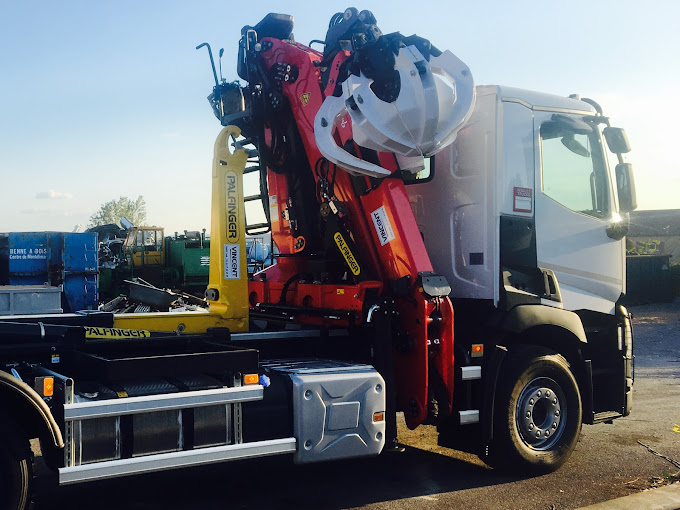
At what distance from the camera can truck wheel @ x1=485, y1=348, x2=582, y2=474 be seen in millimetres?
6023

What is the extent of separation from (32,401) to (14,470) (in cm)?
43

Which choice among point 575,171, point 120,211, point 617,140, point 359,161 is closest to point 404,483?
point 359,161

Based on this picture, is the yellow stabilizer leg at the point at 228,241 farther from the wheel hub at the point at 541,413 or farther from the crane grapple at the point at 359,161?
the wheel hub at the point at 541,413

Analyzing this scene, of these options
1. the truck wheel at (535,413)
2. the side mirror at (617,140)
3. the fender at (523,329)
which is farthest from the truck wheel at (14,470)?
the side mirror at (617,140)

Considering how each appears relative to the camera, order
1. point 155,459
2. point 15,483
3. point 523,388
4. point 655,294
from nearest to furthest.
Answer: point 15,483 → point 155,459 → point 523,388 → point 655,294

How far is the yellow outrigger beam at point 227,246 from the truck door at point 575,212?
2523 mm

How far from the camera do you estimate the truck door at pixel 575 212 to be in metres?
6.46

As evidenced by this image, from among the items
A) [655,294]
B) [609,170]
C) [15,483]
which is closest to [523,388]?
[609,170]

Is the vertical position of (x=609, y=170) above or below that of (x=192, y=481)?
above

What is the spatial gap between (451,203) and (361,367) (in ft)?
5.67

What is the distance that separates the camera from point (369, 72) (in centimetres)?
562

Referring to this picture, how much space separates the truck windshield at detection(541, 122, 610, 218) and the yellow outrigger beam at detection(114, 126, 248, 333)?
2.63 meters

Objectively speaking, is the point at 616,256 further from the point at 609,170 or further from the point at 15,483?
the point at 15,483

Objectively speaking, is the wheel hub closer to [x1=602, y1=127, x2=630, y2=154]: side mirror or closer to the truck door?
the truck door
